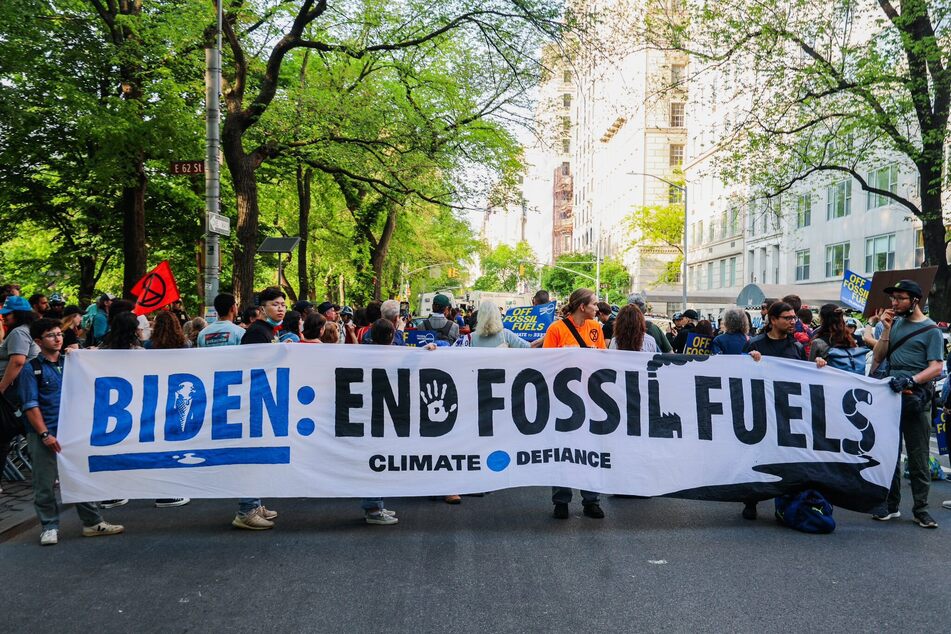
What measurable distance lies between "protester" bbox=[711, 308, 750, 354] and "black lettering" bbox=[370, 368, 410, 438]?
11.1ft

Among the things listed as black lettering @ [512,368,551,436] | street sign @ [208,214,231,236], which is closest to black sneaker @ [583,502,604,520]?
black lettering @ [512,368,551,436]

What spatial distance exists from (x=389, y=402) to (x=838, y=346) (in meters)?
4.38

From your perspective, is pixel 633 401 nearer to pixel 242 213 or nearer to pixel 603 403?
pixel 603 403

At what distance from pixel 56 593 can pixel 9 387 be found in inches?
87.9

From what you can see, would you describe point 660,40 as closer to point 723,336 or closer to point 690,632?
point 723,336

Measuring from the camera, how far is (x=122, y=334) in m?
6.74

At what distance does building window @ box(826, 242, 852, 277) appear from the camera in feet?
130

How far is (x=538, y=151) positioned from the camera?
61.5 ft

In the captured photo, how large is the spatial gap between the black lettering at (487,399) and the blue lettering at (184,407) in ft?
7.35

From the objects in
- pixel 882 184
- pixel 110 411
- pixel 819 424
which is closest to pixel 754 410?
pixel 819 424

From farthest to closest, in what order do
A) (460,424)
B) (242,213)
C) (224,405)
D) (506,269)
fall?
1. (506,269)
2. (242,213)
3. (460,424)
4. (224,405)

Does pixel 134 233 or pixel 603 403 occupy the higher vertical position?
pixel 134 233

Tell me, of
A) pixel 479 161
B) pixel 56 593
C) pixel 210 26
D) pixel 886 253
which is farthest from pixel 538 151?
pixel 886 253

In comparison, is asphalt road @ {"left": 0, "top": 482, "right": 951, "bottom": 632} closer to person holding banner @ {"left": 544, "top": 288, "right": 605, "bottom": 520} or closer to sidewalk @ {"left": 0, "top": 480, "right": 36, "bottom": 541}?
sidewalk @ {"left": 0, "top": 480, "right": 36, "bottom": 541}
